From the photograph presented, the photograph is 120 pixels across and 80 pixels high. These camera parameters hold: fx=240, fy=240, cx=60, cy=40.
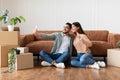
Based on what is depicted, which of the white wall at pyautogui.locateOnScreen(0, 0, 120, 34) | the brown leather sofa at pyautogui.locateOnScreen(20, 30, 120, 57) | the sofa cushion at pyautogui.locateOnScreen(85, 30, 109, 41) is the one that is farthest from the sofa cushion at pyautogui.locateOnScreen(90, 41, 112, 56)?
the white wall at pyautogui.locateOnScreen(0, 0, 120, 34)

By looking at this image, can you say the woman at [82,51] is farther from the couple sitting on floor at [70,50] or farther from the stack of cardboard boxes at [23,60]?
the stack of cardboard boxes at [23,60]

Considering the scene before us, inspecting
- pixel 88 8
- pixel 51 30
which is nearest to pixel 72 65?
pixel 51 30

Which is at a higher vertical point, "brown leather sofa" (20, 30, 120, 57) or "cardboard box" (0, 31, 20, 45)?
"cardboard box" (0, 31, 20, 45)

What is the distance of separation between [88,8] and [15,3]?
74.3 inches

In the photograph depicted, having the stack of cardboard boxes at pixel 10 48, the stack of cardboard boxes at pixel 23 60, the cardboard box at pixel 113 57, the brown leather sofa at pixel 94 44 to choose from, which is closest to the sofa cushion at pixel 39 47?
the brown leather sofa at pixel 94 44

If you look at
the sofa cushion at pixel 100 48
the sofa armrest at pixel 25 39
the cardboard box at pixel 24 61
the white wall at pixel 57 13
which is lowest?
the cardboard box at pixel 24 61

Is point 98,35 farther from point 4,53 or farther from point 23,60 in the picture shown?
point 4,53

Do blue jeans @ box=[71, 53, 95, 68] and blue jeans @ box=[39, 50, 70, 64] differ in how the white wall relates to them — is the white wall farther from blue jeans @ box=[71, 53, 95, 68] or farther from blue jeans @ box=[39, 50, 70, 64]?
blue jeans @ box=[71, 53, 95, 68]

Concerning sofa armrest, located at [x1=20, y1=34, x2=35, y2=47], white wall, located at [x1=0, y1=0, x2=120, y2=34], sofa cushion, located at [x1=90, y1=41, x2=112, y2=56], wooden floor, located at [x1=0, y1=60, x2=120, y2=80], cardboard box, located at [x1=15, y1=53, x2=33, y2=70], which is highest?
white wall, located at [x1=0, y1=0, x2=120, y2=34]

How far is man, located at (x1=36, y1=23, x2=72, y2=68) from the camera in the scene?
450 cm

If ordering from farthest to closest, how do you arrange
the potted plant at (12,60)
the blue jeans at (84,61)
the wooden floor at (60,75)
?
the blue jeans at (84,61) < the potted plant at (12,60) < the wooden floor at (60,75)

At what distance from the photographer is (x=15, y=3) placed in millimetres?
6219

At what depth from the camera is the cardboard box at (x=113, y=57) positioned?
4430 millimetres

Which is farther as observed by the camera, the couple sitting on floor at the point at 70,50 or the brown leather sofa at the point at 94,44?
the brown leather sofa at the point at 94,44
